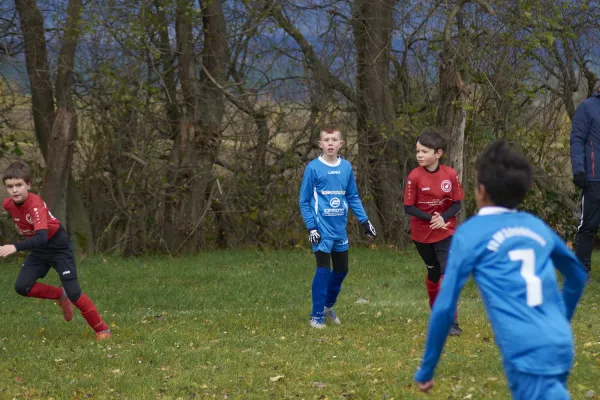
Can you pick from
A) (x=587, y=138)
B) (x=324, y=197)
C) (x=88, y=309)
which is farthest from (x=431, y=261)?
(x=88, y=309)

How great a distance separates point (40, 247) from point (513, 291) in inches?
226

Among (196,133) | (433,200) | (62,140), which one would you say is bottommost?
(433,200)

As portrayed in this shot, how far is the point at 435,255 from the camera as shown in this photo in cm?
808

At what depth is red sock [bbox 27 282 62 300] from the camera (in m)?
8.65

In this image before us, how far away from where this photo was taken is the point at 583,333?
26.4ft

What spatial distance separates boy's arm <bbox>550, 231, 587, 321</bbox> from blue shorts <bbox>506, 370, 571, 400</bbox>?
0.57 m

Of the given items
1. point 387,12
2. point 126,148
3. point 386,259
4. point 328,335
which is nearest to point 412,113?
point 387,12

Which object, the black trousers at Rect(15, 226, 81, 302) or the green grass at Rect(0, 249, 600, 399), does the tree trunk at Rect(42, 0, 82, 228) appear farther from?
the black trousers at Rect(15, 226, 81, 302)

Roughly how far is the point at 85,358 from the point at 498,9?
30.4ft

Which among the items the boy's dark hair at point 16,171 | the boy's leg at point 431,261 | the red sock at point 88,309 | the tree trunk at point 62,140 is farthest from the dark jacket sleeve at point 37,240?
the tree trunk at point 62,140

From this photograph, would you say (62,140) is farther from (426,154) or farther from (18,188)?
(426,154)

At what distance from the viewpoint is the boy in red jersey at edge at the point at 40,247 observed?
7891mm

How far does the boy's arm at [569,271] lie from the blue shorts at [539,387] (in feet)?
1.86

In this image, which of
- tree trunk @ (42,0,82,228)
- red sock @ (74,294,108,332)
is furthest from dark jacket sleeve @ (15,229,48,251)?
tree trunk @ (42,0,82,228)
